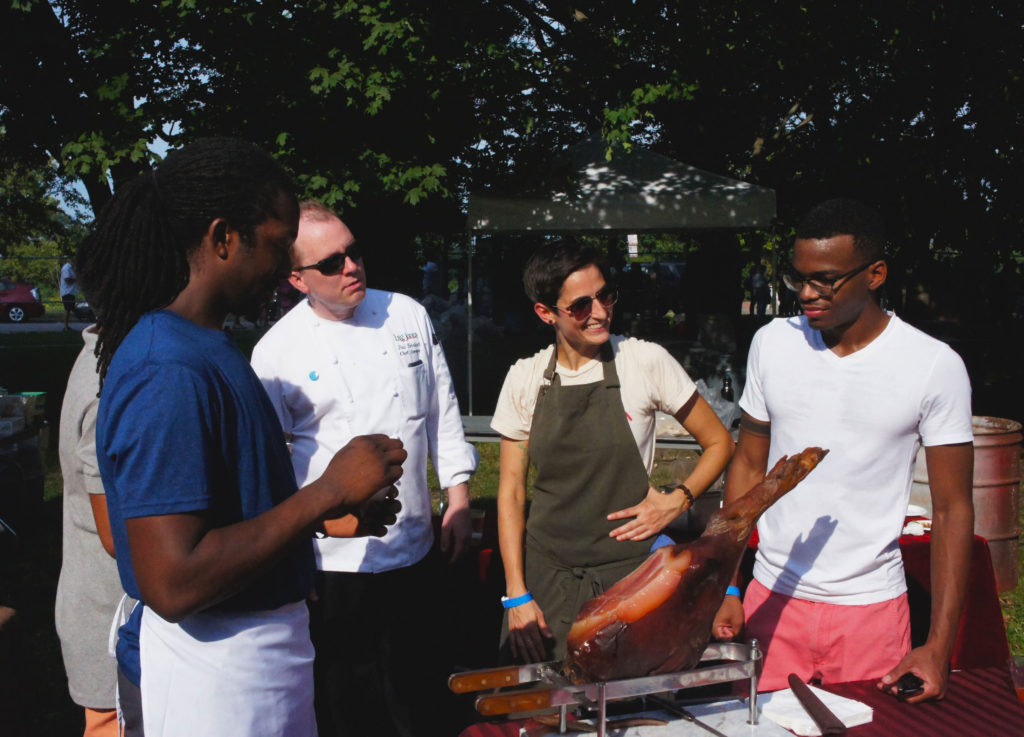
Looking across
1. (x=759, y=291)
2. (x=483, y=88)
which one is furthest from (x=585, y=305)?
(x=759, y=291)

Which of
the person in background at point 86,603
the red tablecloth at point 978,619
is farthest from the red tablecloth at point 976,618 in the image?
the person in background at point 86,603

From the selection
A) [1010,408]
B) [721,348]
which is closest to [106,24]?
[721,348]

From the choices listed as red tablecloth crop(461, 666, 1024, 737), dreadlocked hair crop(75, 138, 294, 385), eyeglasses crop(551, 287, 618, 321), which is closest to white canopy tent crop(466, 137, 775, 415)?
eyeglasses crop(551, 287, 618, 321)

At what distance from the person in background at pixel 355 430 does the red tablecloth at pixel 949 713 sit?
43.1 inches

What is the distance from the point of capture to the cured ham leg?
157 cm

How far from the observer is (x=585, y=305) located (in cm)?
249

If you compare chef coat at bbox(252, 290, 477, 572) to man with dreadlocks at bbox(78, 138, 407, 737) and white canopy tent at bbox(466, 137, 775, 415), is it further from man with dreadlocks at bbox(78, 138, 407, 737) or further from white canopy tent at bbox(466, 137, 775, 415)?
white canopy tent at bbox(466, 137, 775, 415)

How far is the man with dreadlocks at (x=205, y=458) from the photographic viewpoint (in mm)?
1290

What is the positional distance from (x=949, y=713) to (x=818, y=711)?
0.32 metres

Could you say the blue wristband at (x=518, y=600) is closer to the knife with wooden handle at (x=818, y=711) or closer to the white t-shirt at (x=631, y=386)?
the white t-shirt at (x=631, y=386)

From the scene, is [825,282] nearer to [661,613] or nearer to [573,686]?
[661,613]

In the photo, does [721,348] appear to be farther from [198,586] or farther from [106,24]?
[198,586]

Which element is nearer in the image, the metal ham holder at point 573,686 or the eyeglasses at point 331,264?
the metal ham holder at point 573,686

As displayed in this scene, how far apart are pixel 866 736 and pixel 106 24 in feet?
32.6
